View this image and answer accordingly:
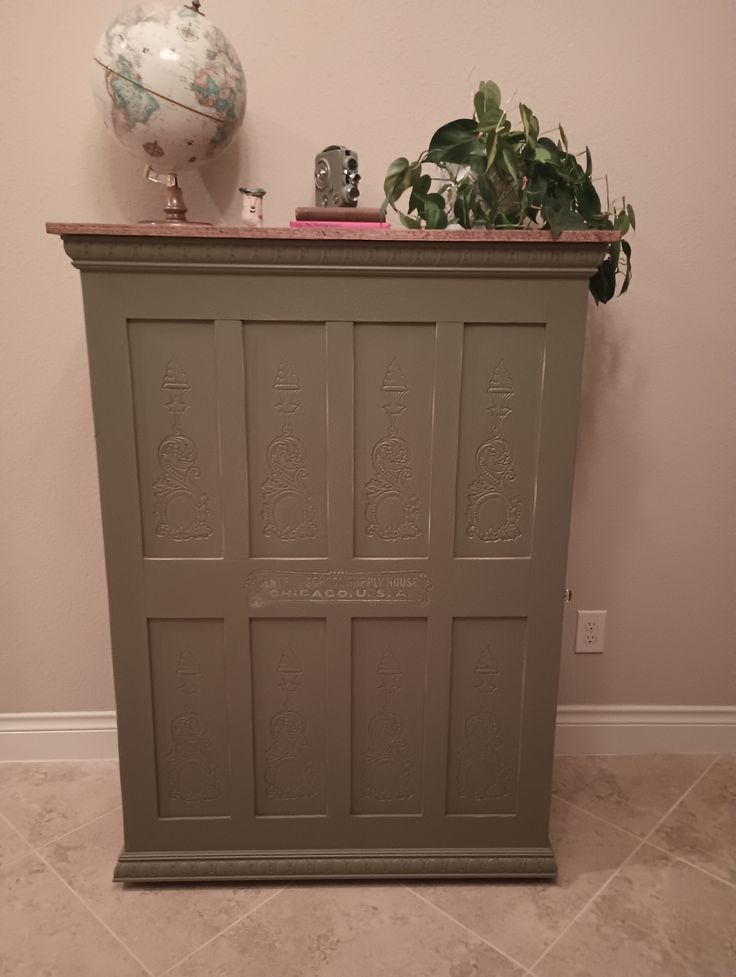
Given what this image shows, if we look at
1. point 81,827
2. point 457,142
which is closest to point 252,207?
point 457,142

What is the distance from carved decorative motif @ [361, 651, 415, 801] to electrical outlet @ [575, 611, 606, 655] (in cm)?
68

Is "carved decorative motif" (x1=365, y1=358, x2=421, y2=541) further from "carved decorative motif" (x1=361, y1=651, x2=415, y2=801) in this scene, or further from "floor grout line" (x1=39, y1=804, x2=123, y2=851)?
"floor grout line" (x1=39, y1=804, x2=123, y2=851)

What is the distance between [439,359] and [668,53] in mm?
1001

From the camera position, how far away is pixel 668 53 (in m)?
1.55

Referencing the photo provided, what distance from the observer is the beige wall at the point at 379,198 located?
1517mm

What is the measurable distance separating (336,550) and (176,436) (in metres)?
0.38

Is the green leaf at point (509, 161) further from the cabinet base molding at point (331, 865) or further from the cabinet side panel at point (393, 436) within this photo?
the cabinet base molding at point (331, 865)

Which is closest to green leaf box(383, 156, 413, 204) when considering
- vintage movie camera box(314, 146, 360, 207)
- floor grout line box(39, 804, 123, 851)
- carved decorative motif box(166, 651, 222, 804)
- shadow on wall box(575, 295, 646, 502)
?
vintage movie camera box(314, 146, 360, 207)

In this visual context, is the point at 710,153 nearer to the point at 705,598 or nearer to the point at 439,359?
the point at 439,359

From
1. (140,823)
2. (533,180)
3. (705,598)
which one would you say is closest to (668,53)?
(533,180)

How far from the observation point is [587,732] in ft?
6.31

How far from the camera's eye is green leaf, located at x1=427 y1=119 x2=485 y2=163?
47.4 inches

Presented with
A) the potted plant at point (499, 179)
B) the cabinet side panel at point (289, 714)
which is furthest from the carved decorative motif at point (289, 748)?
the potted plant at point (499, 179)

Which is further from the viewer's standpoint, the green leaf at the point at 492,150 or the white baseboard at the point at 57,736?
the white baseboard at the point at 57,736
